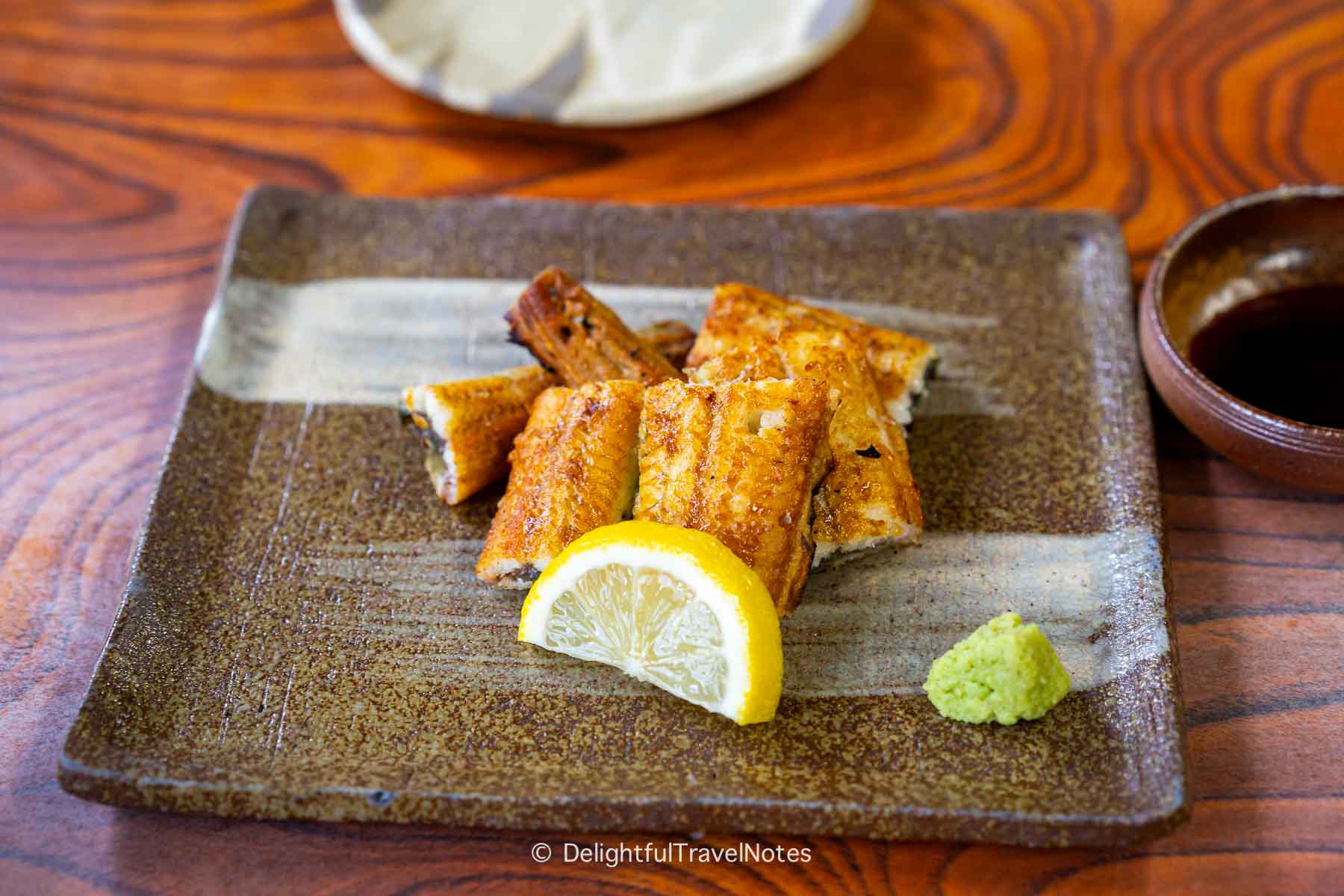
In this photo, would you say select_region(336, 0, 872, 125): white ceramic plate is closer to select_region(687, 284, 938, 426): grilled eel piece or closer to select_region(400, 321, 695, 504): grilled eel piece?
select_region(687, 284, 938, 426): grilled eel piece

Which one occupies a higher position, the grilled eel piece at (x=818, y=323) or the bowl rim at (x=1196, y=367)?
the grilled eel piece at (x=818, y=323)

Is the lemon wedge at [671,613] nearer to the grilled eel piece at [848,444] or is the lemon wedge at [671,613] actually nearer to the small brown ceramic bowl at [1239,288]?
the grilled eel piece at [848,444]

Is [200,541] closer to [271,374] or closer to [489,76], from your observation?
[271,374]

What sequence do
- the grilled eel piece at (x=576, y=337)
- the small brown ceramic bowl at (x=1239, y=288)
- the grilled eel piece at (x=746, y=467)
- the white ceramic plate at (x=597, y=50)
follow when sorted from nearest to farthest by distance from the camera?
the grilled eel piece at (x=746, y=467), the small brown ceramic bowl at (x=1239, y=288), the grilled eel piece at (x=576, y=337), the white ceramic plate at (x=597, y=50)

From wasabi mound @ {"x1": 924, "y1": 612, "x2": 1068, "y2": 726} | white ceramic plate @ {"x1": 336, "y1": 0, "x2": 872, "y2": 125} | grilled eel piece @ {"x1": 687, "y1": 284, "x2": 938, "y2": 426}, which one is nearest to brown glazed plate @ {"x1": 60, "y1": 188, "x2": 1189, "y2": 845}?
wasabi mound @ {"x1": 924, "y1": 612, "x2": 1068, "y2": 726}

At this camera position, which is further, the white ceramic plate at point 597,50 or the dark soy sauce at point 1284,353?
the white ceramic plate at point 597,50

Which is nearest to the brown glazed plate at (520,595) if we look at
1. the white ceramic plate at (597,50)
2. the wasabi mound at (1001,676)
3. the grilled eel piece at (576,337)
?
the wasabi mound at (1001,676)
